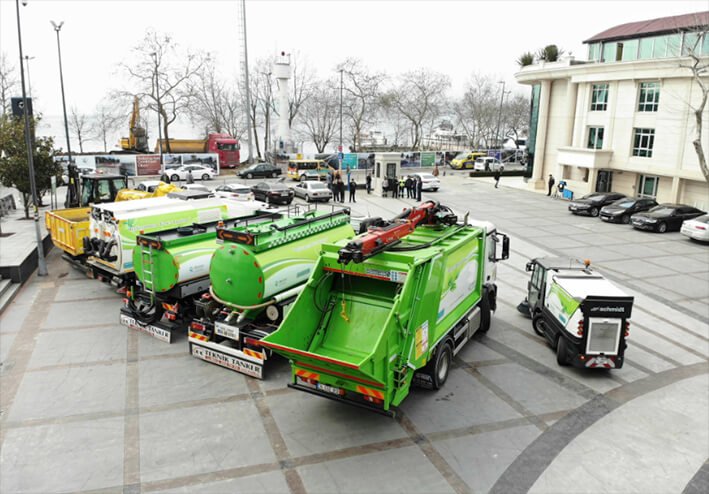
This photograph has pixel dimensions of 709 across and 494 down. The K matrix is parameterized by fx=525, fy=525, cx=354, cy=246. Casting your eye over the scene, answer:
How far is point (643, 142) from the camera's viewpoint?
33156mm

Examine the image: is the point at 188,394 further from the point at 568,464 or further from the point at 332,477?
the point at 568,464

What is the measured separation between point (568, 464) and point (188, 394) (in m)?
6.44

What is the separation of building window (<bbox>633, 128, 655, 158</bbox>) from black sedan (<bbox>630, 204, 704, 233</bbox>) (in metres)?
7.78

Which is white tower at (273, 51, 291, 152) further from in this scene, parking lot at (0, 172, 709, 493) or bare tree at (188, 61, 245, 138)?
parking lot at (0, 172, 709, 493)

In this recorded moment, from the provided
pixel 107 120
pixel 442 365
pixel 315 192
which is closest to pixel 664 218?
pixel 315 192

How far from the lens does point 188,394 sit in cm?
951

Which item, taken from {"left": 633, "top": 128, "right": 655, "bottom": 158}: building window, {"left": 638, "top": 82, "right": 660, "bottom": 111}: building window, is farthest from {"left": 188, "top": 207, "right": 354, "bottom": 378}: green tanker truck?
{"left": 638, "top": 82, "right": 660, "bottom": 111}: building window

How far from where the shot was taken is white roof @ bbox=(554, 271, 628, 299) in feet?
33.4

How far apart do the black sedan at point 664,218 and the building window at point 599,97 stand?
12136 mm

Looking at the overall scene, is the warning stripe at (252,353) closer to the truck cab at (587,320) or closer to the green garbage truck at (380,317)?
the green garbage truck at (380,317)

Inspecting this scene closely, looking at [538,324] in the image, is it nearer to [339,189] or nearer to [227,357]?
[227,357]

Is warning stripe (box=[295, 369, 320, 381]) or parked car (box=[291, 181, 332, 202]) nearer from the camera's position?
warning stripe (box=[295, 369, 320, 381])

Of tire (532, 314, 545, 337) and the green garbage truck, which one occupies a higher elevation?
the green garbage truck

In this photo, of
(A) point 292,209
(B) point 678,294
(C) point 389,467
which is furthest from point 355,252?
(B) point 678,294
